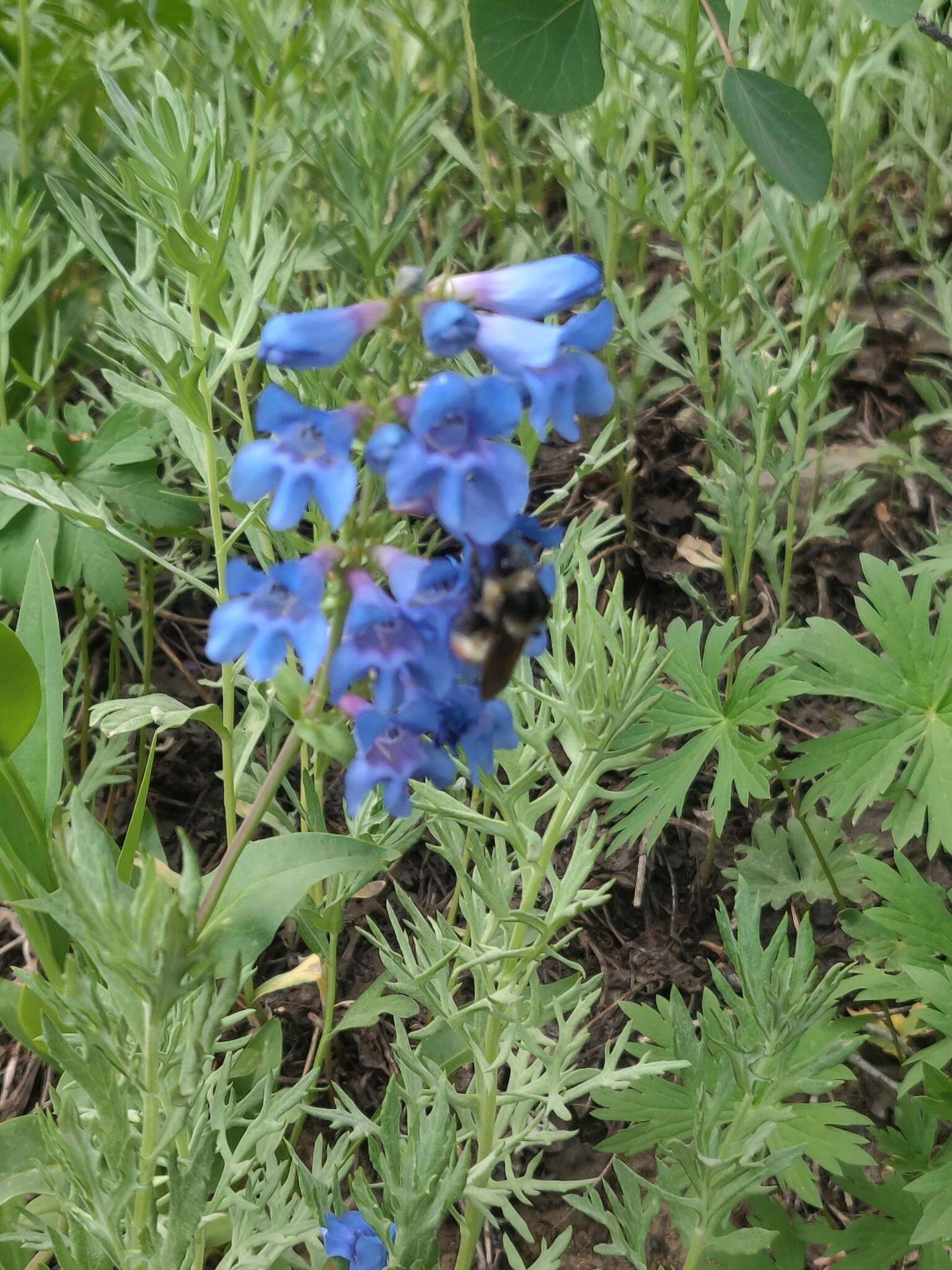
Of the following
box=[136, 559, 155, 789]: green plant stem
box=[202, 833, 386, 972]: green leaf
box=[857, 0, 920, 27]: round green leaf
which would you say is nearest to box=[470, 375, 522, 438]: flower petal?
box=[202, 833, 386, 972]: green leaf

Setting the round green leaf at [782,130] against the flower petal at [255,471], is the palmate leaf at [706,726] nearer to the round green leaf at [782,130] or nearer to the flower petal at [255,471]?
the round green leaf at [782,130]

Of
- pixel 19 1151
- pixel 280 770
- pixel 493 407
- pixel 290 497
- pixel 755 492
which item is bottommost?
pixel 19 1151

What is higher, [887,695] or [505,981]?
[887,695]

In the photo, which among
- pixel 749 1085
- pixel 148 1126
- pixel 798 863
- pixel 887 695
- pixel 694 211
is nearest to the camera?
pixel 148 1126

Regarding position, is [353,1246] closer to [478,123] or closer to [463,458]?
[463,458]

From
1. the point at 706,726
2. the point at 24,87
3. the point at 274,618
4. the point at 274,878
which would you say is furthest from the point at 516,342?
the point at 24,87

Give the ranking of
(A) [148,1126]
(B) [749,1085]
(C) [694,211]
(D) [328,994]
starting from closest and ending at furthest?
1. (A) [148,1126]
2. (B) [749,1085]
3. (D) [328,994]
4. (C) [694,211]

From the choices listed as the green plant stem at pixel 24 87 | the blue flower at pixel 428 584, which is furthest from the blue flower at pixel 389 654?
the green plant stem at pixel 24 87

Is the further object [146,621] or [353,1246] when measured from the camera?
[146,621]
